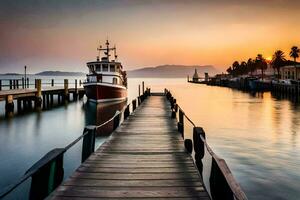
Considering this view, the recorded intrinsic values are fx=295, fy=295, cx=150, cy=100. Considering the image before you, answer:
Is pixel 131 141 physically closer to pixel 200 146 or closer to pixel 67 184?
pixel 200 146

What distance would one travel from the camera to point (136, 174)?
6.98m

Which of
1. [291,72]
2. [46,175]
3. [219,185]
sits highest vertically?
[291,72]

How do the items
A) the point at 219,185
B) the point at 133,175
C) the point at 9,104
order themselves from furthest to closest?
the point at 9,104 → the point at 133,175 → the point at 219,185

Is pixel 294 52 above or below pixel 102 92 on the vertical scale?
above

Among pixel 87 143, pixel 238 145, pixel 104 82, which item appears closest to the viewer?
pixel 87 143

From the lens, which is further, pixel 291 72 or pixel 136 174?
pixel 291 72

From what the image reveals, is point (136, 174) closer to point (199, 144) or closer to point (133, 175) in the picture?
point (133, 175)

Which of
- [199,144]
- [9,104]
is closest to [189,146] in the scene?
[199,144]

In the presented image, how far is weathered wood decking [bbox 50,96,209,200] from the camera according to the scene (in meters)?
5.68

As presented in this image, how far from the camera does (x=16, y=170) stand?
41.1 ft

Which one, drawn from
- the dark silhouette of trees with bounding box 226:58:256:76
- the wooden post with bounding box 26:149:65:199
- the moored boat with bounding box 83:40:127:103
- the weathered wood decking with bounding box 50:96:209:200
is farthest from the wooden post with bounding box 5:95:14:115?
the dark silhouette of trees with bounding box 226:58:256:76

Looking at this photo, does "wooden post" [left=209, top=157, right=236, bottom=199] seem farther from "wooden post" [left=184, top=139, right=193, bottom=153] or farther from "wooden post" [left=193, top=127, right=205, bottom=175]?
"wooden post" [left=184, top=139, right=193, bottom=153]

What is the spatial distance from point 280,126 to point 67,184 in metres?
21.8

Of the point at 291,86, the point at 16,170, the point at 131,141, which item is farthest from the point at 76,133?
the point at 291,86
